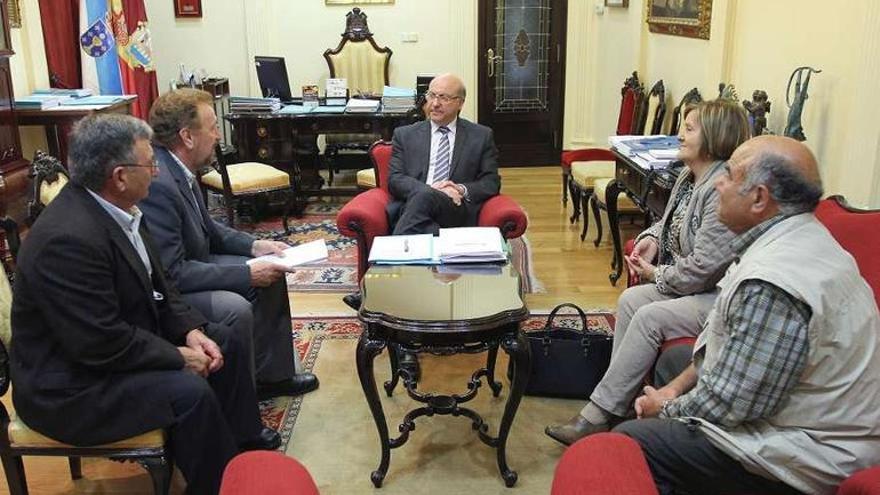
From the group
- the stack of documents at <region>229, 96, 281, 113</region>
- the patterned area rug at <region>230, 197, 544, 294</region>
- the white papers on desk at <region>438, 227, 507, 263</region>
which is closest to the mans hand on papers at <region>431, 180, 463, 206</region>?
the patterned area rug at <region>230, 197, 544, 294</region>

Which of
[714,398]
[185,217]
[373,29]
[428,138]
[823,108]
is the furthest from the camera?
[373,29]

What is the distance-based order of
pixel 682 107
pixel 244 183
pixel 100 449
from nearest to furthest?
pixel 100 449, pixel 682 107, pixel 244 183

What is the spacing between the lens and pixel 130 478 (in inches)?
101

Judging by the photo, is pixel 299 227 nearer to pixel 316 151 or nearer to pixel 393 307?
pixel 316 151

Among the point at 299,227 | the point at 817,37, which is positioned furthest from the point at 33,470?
the point at 817,37

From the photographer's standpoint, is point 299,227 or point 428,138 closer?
point 428,138

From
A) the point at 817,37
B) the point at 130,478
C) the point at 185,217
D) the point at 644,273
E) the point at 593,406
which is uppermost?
the point at 817,37

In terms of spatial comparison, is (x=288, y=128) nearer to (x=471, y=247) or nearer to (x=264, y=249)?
(x=264, y=249)

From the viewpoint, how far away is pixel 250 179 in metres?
5.15

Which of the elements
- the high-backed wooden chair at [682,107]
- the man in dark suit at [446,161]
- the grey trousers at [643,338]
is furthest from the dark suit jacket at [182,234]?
the high-backed wooden chair at [682,107]

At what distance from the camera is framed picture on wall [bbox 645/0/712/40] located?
14.7ft

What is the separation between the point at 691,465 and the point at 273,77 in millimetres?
4958

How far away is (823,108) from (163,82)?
5.96 meters

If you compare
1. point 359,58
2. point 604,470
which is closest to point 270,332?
point 604,470
